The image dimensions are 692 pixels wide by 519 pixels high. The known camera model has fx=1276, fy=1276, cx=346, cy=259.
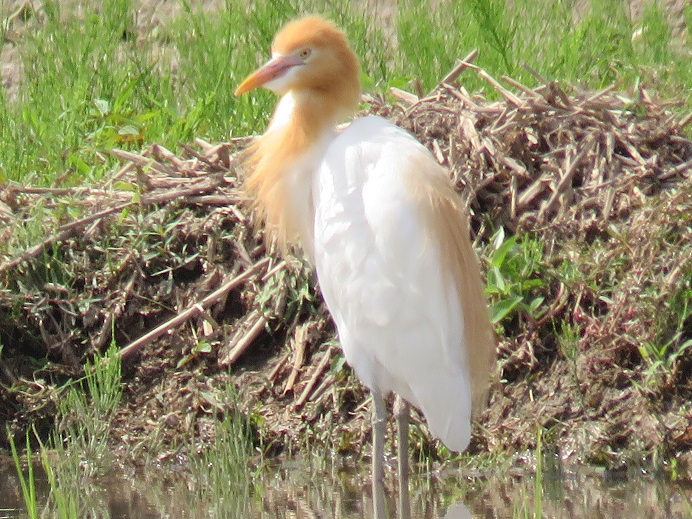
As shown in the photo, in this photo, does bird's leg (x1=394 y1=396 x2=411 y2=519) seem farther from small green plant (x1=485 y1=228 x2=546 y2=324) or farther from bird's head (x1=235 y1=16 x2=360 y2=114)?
bird's head (x1=235 y1=16 x2=360 y2=114)

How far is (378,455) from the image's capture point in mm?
3992

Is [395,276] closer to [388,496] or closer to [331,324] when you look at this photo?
[388,496]

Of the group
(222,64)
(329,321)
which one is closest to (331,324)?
(329,321)

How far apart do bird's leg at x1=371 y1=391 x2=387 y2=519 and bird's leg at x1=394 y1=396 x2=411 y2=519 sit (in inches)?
2.3

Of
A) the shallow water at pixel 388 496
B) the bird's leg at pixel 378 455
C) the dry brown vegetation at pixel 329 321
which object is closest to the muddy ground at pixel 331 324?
the dry brown vegetation at pixel 329 321

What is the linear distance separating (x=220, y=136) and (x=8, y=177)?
3.27 ft

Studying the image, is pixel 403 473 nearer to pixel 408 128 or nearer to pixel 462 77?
pixel 408 128

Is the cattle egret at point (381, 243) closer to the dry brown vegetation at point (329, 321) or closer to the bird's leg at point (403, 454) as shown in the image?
the bird's leg at point (403, 454)

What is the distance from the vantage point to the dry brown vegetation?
460 centimetres

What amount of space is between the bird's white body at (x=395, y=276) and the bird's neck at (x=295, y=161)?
159 mm

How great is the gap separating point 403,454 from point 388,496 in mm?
419

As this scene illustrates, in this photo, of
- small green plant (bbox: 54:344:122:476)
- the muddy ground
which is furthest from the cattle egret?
small green plant (bbox: 54:344:122:476)

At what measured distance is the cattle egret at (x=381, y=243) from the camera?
12.3ft

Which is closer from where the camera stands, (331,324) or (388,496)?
(388,496)
